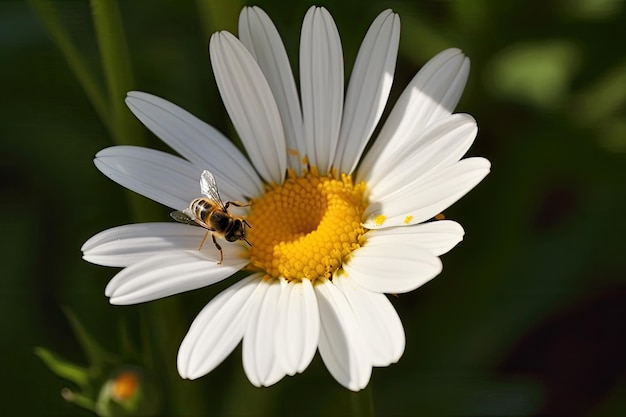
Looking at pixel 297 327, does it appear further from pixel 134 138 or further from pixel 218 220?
pixel 134 138

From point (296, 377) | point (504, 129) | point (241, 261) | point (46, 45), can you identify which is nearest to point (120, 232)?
point (241, 261)

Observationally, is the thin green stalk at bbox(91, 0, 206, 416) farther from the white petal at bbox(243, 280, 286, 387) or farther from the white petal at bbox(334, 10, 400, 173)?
the white petal at bbox(334, 10, 400, 173)

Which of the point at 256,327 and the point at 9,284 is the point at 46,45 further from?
the point at 256,327

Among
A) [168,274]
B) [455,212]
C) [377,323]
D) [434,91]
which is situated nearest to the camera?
[377,323]

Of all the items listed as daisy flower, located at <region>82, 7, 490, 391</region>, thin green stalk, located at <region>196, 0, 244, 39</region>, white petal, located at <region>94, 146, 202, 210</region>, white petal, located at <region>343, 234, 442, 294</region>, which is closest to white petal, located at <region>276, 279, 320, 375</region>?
daisy flower, located at <region>82, 7, 490, 391</region>

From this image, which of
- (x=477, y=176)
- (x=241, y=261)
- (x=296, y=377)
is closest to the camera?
(x=477, y=176)

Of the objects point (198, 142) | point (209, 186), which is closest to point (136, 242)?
point (209, 186)

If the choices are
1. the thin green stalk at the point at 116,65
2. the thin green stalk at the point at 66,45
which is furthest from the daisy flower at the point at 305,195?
the thin green stalk at the point at 66,45
